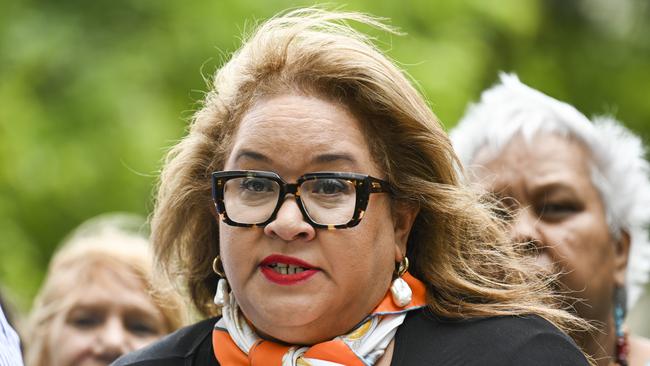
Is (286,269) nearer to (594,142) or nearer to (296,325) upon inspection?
(296,325)

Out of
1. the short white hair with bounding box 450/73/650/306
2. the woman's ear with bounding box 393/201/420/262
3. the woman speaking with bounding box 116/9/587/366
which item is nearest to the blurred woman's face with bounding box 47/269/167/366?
the woman speaking with bounding box 116/9/587/366

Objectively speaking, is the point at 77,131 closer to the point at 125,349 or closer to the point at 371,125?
the point at 125,349

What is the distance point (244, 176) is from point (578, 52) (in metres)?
5.91

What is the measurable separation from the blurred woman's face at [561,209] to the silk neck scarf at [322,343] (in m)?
0.69

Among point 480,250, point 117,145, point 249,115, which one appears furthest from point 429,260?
point 117,145

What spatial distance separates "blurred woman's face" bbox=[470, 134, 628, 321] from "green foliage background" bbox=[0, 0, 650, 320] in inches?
109

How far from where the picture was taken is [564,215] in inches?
157

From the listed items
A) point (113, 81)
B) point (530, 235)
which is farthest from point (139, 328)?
point (113, 81)

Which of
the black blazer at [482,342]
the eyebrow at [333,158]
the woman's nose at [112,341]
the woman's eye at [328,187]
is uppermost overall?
the eyebrow at [333,158]

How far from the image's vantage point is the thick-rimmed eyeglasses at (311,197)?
10.3 ft

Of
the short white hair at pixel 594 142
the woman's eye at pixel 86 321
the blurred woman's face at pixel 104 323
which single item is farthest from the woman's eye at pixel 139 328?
the short white hair at pixel 594 142

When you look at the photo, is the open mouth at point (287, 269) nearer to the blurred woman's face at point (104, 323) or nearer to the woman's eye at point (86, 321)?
the blurred woman's face at point (104, 323)

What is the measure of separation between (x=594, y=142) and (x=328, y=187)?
1369 millimetres

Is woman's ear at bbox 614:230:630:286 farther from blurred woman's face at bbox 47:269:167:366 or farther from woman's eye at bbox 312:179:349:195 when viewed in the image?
blurred woman's face at bbox 47:269:167:366
